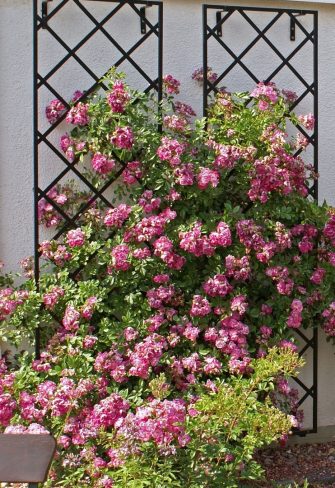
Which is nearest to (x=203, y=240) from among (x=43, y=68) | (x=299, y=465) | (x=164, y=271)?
(x=164, y=271)

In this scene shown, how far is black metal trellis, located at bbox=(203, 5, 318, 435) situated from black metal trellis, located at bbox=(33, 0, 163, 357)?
11.9 inches

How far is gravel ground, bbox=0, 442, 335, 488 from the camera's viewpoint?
15.0ft

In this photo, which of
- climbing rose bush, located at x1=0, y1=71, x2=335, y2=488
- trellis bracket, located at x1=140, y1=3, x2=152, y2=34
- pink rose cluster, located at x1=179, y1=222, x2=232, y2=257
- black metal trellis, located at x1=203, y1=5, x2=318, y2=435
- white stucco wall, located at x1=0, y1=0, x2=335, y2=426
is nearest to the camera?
climbing rose bush, located at x1=0, y1=71, x2=335, y2=488

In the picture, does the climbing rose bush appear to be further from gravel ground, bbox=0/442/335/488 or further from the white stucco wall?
gravel ground, bbox=0/442/335/488

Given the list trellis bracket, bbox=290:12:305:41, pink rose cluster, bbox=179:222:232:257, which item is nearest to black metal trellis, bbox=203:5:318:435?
trellis bracket, bbox=290:12:305:41

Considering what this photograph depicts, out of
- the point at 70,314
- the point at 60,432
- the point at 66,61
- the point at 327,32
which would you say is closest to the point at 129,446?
the point at 60,432

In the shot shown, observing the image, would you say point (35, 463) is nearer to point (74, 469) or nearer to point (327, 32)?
point (74, 469)

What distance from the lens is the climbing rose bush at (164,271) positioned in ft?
14.2

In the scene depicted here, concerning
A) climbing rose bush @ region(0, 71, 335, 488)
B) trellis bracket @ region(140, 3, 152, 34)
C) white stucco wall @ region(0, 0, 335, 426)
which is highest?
trellis bracket @ region(140, 3, 152, 34)

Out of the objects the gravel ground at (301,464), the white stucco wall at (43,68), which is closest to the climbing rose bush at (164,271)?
the white stucco wall at (43,68)

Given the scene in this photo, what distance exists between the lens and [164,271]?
181 inches

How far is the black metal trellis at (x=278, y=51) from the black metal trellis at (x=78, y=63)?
303 mm

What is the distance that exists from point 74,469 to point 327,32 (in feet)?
8.96

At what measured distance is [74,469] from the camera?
4129 mm
